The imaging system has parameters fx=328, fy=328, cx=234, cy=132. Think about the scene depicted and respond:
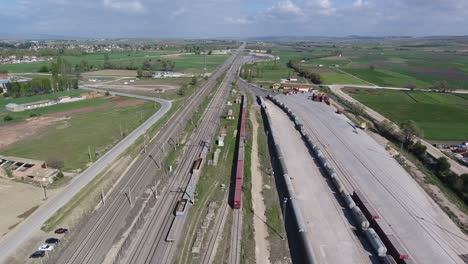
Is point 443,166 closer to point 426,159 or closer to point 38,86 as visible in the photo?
point 426,159

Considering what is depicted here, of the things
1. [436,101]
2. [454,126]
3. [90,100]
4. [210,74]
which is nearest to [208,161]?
[454,126]

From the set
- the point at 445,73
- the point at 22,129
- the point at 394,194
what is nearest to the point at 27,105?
the point at 22,129

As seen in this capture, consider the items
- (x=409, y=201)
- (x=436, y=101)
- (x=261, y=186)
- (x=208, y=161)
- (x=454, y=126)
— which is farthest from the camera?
(x=436, y=101)

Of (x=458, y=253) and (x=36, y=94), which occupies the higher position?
(x=36, y=94)

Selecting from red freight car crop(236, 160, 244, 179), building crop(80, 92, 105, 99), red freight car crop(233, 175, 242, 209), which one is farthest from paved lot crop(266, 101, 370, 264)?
building crop(80, 92, 105, 99)

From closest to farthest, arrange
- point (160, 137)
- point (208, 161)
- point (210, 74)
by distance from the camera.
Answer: point (208, 161), point (160, 137), point (210, 74)

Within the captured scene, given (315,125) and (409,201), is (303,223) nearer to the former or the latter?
(409,201)

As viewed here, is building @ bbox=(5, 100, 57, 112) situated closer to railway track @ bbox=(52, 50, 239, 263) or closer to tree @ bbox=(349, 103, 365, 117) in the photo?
railway track @ bbox=(52, 50, 239, 263)

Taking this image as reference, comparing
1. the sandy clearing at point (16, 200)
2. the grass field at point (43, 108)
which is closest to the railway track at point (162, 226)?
the sandy clearing at point (16, 200)
